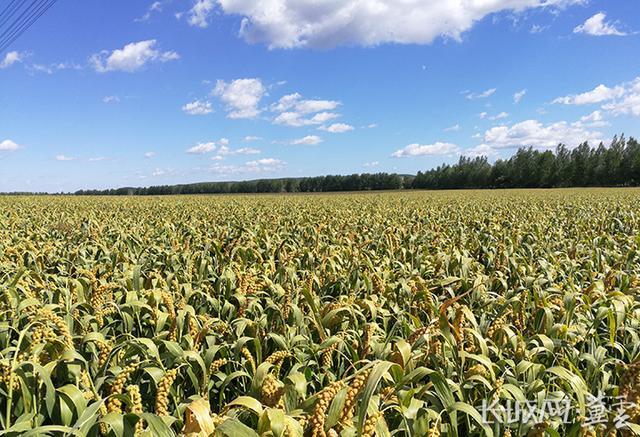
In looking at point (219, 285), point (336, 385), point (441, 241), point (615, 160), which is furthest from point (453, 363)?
point (615, 160)

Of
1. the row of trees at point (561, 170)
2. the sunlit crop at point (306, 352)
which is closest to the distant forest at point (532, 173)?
the row of trees at point (561, 170)

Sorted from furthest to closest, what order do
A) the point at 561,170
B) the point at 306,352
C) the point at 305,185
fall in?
the point at 305,185 → the point at 561,170 → the point at 306,352

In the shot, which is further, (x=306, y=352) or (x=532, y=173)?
(x=532, y=173)

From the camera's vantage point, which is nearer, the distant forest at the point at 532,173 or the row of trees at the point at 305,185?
the distant forest at the point at 532,173

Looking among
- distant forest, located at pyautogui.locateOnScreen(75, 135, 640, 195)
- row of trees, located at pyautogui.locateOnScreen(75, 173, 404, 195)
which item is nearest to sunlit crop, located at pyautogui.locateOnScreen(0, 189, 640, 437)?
distant forest, located at pyautogui.locateOnScreen(75, 135, 640, 195)

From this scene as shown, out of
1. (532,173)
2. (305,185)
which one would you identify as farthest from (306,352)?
(305,185)

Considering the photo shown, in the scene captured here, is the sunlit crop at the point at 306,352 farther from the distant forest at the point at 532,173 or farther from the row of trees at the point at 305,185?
the row of trees at the point at 305,185

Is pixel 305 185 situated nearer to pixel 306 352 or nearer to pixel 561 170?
pixel 561 170

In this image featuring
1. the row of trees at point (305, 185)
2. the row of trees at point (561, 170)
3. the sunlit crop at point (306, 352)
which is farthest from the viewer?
the row of trees at point (305, 185)

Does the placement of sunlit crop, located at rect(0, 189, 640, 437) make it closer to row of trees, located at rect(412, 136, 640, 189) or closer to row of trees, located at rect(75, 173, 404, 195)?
row of trees, located at rect(412, 136, 640, 189)

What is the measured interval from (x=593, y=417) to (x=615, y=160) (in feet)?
361

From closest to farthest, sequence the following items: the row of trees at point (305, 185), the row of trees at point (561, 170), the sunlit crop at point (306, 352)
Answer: the sunlit crop at point (306, 352) → the row of trees at point (561, 170) → the row of trees at point (305, 185)

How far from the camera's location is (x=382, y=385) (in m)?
2.46

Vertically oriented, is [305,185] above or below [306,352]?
above
